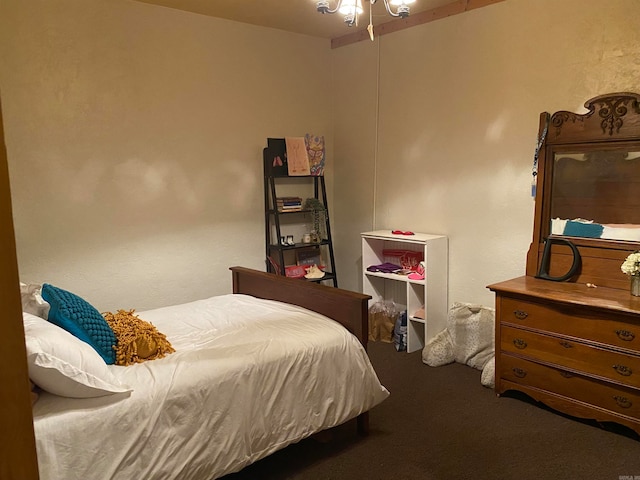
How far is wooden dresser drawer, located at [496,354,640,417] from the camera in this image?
98.8 inches

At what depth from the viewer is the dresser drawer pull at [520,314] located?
9.41 ft

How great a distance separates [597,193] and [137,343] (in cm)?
268

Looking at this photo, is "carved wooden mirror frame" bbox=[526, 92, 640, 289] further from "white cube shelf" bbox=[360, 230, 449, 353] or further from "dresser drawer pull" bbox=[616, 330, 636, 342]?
"white cube shelf" bbox=[360, 230, 449, 353]

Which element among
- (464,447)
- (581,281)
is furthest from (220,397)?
(581,281)

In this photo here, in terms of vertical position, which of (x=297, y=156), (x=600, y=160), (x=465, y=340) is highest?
(x=297, y=156)

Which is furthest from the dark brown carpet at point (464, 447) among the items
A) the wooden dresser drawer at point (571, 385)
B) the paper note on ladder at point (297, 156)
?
the paper note on ladder at point (297, 156)

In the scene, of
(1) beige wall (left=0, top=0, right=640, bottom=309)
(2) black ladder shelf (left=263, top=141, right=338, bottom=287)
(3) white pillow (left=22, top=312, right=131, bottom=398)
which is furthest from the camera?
(2) black ladder shelf (left=263, top=141, right=338, bottom=287)

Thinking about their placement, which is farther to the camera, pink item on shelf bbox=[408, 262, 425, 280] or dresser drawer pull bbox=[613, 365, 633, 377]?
pink item on shelf bbox=[408, 262, 425, 280]

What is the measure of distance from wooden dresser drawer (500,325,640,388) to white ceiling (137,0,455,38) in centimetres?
238

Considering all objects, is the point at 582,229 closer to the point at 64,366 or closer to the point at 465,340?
the point at 465,340

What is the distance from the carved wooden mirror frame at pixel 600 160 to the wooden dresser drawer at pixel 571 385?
596mm

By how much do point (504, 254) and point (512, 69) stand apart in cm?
125

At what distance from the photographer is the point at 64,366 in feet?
5.72

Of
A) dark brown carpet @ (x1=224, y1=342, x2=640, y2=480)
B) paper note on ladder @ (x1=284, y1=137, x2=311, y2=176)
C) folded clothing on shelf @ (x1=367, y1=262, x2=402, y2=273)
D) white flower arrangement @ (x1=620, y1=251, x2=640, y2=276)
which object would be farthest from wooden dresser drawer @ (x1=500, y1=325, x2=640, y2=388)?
paper note on ladder @ (x1=284, y1=137, x2=311, y2=176)
